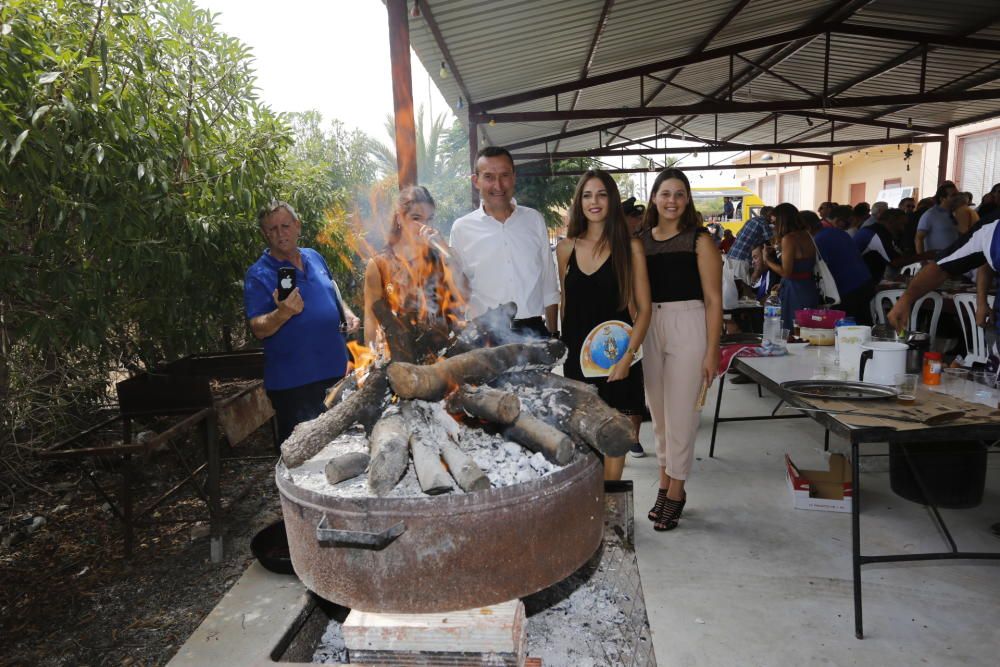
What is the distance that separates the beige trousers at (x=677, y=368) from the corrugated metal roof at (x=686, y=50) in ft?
12.5

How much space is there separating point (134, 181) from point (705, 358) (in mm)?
3181

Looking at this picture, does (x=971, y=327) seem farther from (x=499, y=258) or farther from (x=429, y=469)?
(x=429, y=469)

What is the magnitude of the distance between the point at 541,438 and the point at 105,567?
3186 millimetres

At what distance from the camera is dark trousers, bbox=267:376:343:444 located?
343 centimetres

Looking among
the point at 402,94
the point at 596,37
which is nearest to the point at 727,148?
the point at 596,37

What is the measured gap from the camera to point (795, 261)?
582cm

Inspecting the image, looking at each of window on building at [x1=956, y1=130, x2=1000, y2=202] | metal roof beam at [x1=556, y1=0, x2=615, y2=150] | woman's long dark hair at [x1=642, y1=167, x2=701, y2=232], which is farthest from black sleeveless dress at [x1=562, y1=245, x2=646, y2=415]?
window on building at [x1=956, y1=130, x2=1000, y2=202]

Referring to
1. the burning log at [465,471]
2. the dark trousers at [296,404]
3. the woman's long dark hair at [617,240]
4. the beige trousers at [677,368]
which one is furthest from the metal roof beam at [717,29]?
the burning log at [465,471]

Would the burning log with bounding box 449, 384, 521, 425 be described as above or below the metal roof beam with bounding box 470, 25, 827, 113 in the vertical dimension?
below

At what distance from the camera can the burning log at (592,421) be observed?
1.89 m

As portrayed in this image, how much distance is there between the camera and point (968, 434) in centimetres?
235

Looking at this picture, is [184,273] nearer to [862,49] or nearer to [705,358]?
[705,358]

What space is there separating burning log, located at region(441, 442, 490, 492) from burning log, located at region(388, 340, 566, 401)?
0.32 m

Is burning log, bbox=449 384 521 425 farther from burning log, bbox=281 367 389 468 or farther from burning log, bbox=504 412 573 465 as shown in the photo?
burning log, bbox=281 367 389 468
